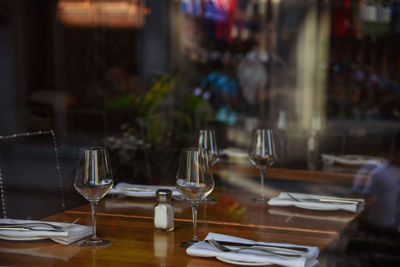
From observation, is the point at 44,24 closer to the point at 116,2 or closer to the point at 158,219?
the point at 116,2

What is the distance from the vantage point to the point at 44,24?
7.78m

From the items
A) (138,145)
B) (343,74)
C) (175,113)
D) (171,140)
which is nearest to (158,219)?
(138,145)

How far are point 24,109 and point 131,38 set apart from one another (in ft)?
5.77

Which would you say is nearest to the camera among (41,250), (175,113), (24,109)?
(41,250)

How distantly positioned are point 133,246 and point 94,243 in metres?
0.10

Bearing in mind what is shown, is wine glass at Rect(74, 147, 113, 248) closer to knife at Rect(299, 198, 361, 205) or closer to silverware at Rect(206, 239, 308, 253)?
silverware at Rect(206, 239, 308, 253)

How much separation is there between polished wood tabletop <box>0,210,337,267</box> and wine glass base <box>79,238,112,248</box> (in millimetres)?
15

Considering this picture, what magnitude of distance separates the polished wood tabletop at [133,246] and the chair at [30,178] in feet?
2.71

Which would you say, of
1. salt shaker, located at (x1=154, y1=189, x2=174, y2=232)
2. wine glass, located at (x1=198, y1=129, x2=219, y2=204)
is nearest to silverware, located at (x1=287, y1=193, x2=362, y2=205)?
wine glass, located at (x1=198, y1=129, x2=219, y2=204)

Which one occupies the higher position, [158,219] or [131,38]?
[131,38]

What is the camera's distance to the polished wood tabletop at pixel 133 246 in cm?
125

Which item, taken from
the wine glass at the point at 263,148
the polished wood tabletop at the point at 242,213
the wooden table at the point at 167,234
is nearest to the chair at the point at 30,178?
the polished wood tabletop at the point at 242,213

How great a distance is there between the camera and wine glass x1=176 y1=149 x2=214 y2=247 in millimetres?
1396

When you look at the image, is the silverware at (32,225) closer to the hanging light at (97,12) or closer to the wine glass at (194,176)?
the wine glass at (194,176)
